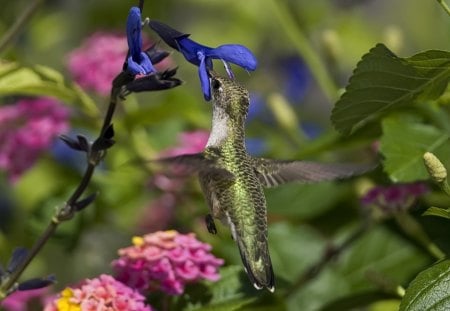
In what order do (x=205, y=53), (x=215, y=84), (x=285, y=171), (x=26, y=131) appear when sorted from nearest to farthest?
(x=205, y=53) → (x=215, y=84) → (x=285, y=171) → (x=26, y=131)

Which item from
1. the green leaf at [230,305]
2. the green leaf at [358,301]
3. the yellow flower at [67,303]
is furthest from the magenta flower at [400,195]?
the yellow flower at [67,303]

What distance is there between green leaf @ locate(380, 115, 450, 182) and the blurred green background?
0.14 ft

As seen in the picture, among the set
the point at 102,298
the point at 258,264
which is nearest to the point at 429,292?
the point at 258,264

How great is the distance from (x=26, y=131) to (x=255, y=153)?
1.99 feet

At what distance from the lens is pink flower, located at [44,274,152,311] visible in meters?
1.52

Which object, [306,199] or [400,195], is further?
[306,199]

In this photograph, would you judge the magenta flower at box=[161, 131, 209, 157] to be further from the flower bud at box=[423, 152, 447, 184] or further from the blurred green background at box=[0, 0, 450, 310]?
the flower bud at box=[423, 152, 447, 184]

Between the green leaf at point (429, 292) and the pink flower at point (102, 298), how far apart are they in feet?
1.33

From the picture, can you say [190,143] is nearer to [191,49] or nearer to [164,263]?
[164,263]

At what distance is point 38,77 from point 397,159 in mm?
721

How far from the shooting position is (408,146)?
1.82 meters

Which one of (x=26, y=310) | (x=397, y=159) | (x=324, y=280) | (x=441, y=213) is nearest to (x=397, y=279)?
(x=324, y=280)

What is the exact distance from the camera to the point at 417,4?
3.66m

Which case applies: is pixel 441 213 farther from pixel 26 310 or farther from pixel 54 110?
pixel 54 110
